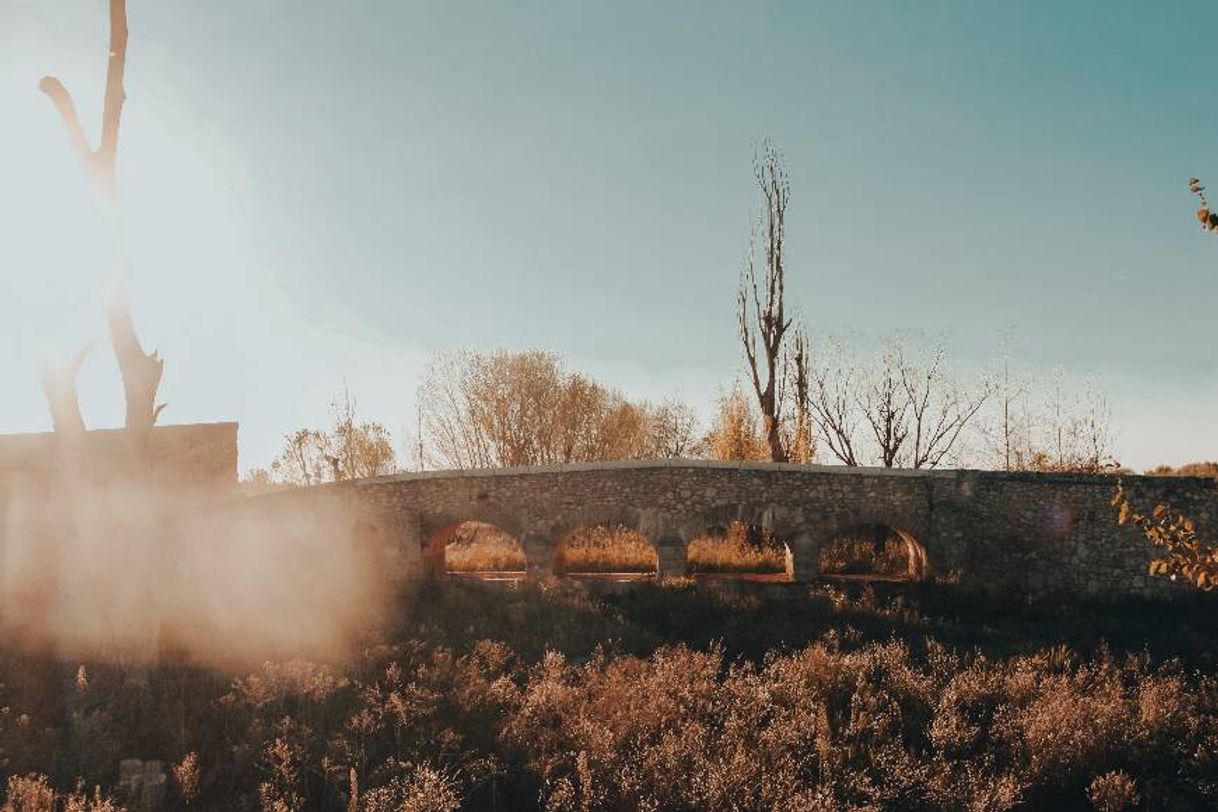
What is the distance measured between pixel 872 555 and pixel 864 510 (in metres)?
3.60

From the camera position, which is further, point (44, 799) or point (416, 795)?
point (44, 799)

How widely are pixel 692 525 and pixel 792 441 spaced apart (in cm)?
992

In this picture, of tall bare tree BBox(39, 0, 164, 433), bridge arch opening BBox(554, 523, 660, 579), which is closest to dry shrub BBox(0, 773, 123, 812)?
tall bare tree BBox(39, 0, 164, 433)

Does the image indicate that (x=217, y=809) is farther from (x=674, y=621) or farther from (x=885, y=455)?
(x=885, y=455)

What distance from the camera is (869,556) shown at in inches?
779

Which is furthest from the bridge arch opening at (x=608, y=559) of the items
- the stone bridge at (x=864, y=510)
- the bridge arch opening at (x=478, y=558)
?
the bridge arch opening at (x=478, y=558)

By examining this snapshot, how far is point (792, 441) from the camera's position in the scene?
26.0 m

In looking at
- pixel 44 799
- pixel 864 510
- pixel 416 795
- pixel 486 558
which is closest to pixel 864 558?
pixel 864 510

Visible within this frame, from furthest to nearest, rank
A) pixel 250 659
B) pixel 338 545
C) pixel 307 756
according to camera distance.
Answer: pixel 338 545
pixel 250 659
pixel 307 756

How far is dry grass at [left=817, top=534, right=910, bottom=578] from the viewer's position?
19.2m

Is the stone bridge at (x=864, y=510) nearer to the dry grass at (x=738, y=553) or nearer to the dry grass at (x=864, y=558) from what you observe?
the dry grass at (x=738, y=553)

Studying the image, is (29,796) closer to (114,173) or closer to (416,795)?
(416,795)

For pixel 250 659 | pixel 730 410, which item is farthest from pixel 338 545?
pixel 730 410

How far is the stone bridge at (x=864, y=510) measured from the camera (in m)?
16.3
